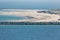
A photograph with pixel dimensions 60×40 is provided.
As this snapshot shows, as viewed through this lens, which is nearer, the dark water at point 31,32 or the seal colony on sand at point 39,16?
the dark water at point 31,32

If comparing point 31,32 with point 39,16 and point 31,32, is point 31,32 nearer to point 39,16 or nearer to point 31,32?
point 31,32

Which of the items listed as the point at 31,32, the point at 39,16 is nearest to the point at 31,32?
the point at 31,32

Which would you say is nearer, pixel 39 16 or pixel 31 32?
pixel 31 32

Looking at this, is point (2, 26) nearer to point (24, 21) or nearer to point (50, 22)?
point (24, 21)

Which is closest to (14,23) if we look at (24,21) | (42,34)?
(24,21)

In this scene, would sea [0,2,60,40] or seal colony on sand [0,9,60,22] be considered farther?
seal colony on sand [0,9,60,22]

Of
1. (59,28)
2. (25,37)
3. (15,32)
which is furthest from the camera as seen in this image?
(59,28)

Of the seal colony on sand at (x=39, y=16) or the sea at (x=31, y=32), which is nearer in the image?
the sea at (x=31, y=32)

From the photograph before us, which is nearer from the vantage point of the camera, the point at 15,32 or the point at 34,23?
the point at 15,32
